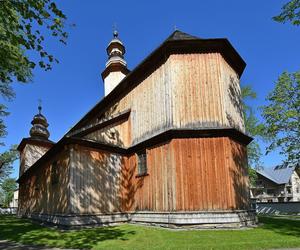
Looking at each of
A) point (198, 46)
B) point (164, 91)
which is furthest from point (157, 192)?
point (198, 46)

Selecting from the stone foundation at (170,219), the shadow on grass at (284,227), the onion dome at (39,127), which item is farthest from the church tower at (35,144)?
the shadow on grass at (284,227)

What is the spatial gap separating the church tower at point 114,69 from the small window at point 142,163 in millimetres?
18117

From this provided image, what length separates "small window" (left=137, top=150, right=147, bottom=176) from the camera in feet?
52.1

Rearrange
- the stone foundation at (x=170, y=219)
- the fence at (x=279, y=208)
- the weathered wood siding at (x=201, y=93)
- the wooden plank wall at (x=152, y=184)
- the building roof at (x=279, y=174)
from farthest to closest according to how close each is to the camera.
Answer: the building roof at (x=279, y=174)
the fence at (x=279, y=208)
the weathered wood siding at (x=201, y=93)
the wooden plank wall at (x=152, y=184)
the stone foundation at (x=170, y=219)

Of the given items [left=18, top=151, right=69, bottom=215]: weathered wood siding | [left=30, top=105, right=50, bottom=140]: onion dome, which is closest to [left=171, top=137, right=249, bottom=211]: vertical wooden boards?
[left=18, top=151, right=69, bottom=215]: weathered wood siding

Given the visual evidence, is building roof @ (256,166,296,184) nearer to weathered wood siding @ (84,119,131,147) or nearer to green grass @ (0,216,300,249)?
weathered wood siding @ (84,119,131,147)

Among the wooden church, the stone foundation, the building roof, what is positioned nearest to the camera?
the stone foundation

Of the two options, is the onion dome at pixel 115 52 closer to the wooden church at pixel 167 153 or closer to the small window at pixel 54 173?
the wooden church at pixel 167 153

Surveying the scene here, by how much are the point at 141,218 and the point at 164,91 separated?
657cm

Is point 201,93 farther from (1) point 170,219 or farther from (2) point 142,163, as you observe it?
(1) point 170,219

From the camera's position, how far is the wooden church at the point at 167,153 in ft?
43.6

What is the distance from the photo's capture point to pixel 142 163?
16.2 m

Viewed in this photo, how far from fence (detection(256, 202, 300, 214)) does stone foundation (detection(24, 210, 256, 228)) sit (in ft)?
89.4

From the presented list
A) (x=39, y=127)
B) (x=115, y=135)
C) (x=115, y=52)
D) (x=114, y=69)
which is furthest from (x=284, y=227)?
(x=39, y=127)
